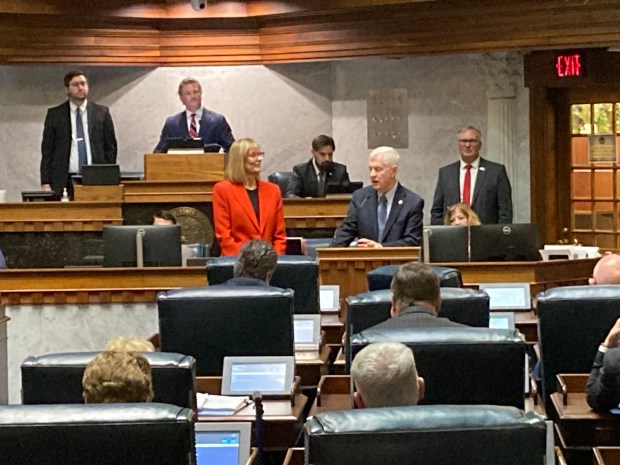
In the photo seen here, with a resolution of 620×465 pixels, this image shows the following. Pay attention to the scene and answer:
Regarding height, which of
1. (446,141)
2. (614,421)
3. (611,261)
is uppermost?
(446,141)

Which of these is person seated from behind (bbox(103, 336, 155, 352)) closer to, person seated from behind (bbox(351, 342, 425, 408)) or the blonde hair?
person seated from behind (bbox(351, 342, 425, 408))

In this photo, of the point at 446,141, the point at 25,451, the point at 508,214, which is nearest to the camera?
the point at 25,451

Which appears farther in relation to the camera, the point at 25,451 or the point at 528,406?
the point at 528,406

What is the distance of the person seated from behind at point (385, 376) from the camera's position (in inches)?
137

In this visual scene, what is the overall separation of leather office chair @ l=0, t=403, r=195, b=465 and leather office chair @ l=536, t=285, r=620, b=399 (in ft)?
7.91

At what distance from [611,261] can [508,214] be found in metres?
3.81

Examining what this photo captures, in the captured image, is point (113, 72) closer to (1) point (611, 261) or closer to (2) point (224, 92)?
(2) point (224, 92)

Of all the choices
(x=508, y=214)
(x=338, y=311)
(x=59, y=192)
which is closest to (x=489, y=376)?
(x=338, y=311)

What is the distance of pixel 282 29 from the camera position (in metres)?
12.2

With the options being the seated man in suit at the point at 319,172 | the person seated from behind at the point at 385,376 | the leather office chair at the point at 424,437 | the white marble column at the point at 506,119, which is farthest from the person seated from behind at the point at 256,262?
the white marble column at the point at 506,119

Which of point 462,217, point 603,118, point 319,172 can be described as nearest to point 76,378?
point 462,217

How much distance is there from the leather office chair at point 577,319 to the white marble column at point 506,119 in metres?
6.31

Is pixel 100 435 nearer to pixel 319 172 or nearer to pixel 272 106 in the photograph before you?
pixel 319 172

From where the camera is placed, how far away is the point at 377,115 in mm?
12242
